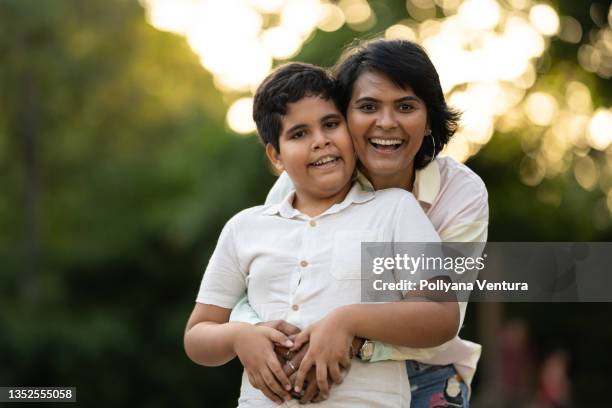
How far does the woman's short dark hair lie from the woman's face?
21 mm

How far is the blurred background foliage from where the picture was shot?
9977 millimetres

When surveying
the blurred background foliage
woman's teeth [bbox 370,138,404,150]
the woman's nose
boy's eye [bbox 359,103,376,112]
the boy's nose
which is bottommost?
the boy's nose

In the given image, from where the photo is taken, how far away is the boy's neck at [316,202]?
9.91ft

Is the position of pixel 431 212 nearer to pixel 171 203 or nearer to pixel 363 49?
pixel 363 49

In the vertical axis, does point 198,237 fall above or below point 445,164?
above

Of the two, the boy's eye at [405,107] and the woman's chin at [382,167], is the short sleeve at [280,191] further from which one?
the boy's eye at [405,107]

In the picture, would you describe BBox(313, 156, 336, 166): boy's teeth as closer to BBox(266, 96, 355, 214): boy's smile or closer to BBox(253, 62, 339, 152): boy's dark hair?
BBox(266, 96, 355, 214): boy's smile

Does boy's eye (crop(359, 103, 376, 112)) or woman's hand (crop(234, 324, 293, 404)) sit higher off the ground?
boy's eye (crop(359, 103, 376, 112))

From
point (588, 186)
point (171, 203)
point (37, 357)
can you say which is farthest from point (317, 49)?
point (37, 357)

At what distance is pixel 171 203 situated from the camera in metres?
15.7

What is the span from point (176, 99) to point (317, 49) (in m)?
10.6

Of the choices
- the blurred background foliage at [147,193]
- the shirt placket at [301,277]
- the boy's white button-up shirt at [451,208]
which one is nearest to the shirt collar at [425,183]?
the boy's white button-up shirt at [451,208]

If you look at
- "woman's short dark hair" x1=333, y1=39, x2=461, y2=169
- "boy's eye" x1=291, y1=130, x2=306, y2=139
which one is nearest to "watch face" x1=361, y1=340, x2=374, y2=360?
"boy's eye" x1=291, y1=130, x2=306, y2=139

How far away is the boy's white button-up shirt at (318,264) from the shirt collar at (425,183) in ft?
0.24
